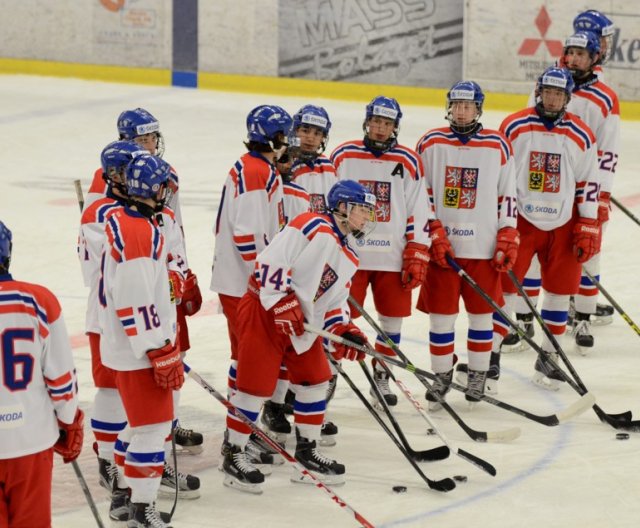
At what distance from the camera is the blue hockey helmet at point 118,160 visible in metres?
4.58

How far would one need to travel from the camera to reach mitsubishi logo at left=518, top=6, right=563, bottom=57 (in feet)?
41.9

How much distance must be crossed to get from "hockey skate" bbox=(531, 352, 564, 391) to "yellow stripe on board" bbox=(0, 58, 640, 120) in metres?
6.84

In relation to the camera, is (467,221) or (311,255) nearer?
(311,255)

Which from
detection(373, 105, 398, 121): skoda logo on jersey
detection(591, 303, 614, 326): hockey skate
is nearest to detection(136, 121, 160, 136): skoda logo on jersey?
detection(373, 105, 398, 121): skoda logo on jersey

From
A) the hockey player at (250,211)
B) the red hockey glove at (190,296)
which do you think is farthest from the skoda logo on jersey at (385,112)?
the red hockey glove at (190,296)

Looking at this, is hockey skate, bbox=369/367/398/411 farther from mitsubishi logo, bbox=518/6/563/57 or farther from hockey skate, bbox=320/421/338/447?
mitsubishi logo, bbox=518/6/563/57

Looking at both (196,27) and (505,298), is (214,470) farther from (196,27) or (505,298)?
(196,27)

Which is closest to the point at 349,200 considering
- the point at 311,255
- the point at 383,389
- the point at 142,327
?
the point at 311,255

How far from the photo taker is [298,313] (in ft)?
15.8

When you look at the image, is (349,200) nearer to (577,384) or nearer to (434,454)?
(434,454)

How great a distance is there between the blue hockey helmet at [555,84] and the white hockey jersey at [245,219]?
1617mm

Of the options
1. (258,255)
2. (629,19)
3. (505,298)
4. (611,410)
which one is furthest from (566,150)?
(629,19)

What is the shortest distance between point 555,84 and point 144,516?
9.71ft

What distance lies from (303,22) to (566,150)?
8041 mm
